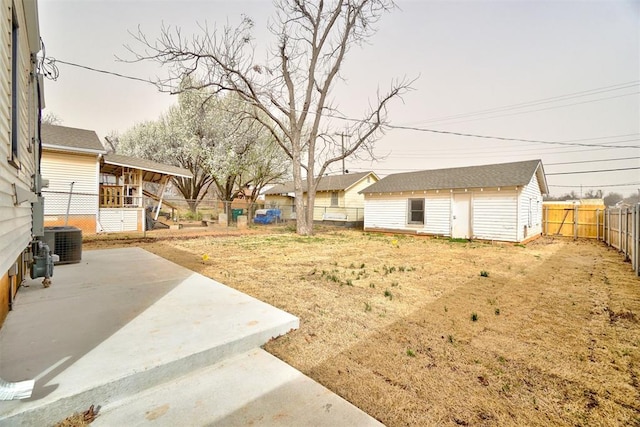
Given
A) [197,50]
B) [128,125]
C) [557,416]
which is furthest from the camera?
[128,125]

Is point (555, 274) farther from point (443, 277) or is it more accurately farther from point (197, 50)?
point (197, 50)

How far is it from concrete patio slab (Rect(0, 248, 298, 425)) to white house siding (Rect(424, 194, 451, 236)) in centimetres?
1232

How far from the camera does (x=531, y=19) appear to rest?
36.6ft

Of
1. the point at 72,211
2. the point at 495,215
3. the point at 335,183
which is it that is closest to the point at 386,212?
the point at 495,215

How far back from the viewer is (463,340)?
2.84 m

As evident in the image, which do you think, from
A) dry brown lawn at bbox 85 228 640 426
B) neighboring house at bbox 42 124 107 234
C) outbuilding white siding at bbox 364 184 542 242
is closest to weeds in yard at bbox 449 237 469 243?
outbuilding white siding at bbox 364 184 542 242

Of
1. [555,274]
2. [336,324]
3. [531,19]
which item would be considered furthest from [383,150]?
[336,324]

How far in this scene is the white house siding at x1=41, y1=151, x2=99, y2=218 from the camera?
10578 mm

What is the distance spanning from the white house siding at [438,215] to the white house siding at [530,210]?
9.41 feet

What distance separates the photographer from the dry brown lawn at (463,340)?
73.2 inches

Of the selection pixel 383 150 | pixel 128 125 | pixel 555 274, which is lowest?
pixel 555 274

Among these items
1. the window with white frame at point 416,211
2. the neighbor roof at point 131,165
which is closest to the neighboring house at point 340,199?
the window with white frame at point 416,211

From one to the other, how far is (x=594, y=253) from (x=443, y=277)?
309 inches

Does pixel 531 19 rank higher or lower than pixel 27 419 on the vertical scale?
higher
